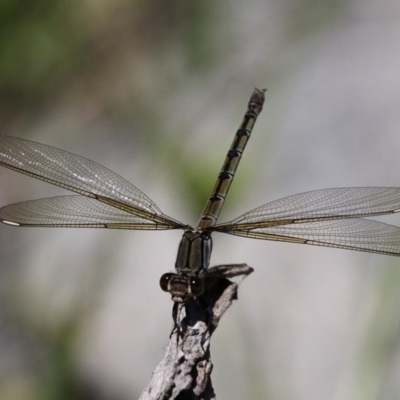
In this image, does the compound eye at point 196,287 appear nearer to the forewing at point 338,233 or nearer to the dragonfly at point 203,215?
the dragonfly at point 203,215

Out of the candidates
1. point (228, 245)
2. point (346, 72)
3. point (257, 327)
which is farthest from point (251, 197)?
point (346, 72)

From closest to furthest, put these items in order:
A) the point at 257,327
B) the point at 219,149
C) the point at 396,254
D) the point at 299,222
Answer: the point at 396,254
the point at 299,222
the point at 257,327
the point at 219,149

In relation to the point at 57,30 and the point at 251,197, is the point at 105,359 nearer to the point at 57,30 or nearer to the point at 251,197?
the point at 251,197

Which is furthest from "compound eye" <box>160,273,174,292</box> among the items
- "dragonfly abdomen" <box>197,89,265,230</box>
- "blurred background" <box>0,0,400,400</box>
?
"blurred background" <box>0,0,400,400</box>

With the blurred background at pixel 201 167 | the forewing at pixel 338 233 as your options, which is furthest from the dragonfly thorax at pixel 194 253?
the blurred background at pixel 201 167

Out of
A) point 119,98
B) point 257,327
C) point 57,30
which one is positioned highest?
point 57,30

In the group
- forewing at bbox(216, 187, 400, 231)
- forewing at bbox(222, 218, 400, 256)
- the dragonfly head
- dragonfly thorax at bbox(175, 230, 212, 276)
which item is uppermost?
forewing at bbox(216, 187, 400, 231)

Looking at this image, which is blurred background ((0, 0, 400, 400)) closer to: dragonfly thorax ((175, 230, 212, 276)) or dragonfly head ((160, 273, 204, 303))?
dragonfly thorax ((175, 230, 212, 276))

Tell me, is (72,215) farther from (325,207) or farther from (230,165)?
(325,207)
